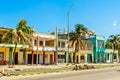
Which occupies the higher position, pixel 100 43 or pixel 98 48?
pixel 100 43

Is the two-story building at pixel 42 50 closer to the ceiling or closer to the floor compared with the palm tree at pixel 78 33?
closer to the floor

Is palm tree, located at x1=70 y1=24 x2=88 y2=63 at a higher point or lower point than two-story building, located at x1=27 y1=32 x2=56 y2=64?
higher

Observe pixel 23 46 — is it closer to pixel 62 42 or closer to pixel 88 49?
pixel 62 42

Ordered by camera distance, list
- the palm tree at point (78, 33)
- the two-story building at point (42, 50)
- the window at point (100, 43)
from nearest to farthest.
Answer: the two-story building at point (42, 50) < the palm tree at point (78, 33) < the window at point (100, 43)

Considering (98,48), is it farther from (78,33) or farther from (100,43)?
(78,33)

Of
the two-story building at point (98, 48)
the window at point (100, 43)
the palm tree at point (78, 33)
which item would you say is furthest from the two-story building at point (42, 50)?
the window at point (100, 43)

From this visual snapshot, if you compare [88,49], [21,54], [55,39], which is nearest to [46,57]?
[55,39]

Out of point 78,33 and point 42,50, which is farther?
point 78,33

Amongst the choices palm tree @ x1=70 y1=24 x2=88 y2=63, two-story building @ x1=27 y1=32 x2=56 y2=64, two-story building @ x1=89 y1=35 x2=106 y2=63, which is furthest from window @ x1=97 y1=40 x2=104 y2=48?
two-story building @ x1=27 y1=32 x2=56 y2=64

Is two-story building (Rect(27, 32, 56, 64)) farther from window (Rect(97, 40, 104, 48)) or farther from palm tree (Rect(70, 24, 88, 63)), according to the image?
window (Rect(97, 40, 104, 48))

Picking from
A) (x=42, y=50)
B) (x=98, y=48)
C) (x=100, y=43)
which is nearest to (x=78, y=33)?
(x=42, y=50)

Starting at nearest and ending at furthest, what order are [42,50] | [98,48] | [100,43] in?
1. [42,50]
2. [98,48]
3. [100,43]

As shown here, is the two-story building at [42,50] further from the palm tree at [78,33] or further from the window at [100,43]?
the window at [100,43]

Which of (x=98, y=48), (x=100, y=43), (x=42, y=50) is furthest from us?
(x=100, y=43)
